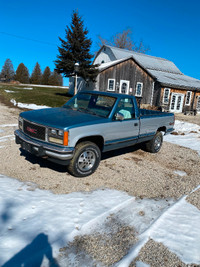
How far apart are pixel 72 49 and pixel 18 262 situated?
25190 mm

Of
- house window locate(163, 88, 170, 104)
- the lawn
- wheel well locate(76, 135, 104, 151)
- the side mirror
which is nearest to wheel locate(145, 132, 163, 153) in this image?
the side mirror

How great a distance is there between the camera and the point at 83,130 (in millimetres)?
4129

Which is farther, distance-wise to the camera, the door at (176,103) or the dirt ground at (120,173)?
the door at (176,103)

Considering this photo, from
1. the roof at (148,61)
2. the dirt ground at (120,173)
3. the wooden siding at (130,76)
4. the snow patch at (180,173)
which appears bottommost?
the snow patch at (180,173)

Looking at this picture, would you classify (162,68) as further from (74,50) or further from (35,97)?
(35,97)

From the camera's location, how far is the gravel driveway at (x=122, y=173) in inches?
163

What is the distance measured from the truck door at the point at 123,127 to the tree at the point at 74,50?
60.4 feet

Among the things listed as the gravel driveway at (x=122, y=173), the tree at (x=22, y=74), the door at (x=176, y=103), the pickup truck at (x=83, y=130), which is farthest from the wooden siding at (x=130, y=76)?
the tree at (x=22, y=74)

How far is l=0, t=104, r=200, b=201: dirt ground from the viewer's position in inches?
165

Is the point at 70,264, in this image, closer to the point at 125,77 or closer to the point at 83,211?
the point at 83,211

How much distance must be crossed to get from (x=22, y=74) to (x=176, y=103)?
7188 cm

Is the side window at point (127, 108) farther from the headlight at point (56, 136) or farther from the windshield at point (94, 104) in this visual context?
the headlight at point (56, 136)

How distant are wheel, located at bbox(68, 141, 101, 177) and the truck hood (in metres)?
0.51

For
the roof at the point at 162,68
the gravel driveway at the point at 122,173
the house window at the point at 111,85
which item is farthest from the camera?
the roof at the point at 162,68
